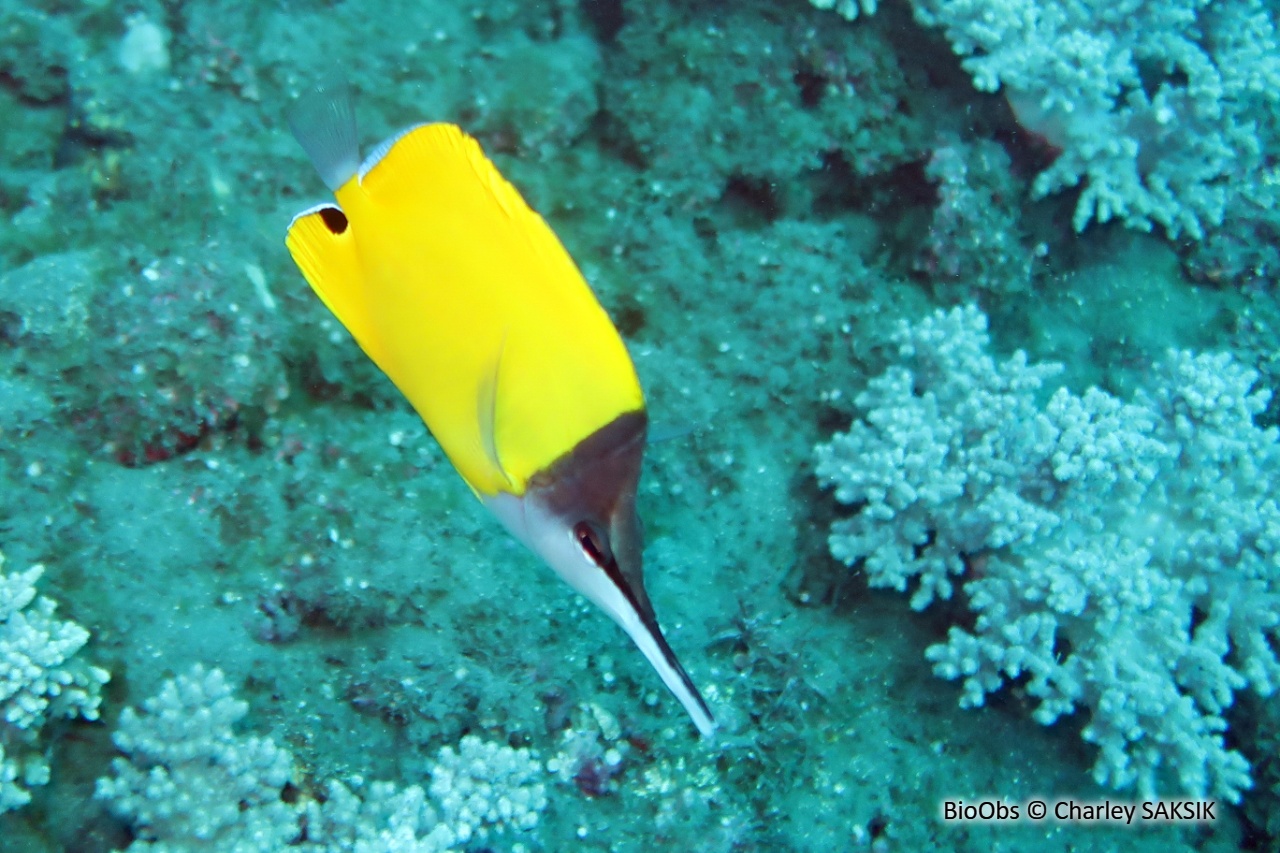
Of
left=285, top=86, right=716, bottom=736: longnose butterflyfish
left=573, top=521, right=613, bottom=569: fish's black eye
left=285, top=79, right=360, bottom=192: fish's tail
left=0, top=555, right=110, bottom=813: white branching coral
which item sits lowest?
left=0, top=555, right=110, bottom=813: white branching coral

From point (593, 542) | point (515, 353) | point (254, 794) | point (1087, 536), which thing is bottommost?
point (254, 794)

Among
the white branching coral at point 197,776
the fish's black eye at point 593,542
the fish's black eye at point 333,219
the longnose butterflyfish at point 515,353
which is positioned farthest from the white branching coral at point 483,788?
the fish's black eye at point 333,219

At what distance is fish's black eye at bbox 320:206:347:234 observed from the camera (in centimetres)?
205

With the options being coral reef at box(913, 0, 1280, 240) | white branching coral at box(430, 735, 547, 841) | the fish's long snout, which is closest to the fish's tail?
the fish's long snout

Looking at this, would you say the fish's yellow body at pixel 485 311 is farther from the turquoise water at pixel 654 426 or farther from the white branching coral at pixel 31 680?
the white branching coral at pixel 31 680

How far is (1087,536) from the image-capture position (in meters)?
3.26

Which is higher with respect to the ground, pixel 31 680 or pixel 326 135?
pixel 326 135

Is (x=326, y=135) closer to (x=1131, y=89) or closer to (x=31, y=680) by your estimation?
(x=31, y=680)

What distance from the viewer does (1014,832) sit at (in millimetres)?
3068

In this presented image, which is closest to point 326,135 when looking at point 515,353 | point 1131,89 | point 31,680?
point 515,353

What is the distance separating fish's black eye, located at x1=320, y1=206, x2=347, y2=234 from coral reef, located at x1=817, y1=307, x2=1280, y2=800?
6.41 feet

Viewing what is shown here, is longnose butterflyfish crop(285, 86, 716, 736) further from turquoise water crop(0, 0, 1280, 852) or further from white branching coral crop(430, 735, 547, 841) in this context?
white branching coral crop(430, 735, 547, 841)

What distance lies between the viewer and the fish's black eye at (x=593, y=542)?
184 cm

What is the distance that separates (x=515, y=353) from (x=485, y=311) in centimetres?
11
